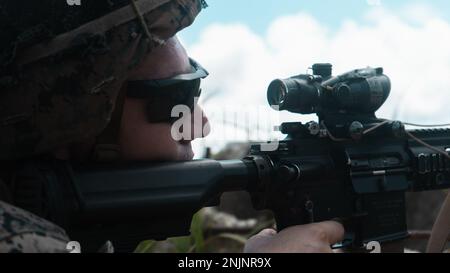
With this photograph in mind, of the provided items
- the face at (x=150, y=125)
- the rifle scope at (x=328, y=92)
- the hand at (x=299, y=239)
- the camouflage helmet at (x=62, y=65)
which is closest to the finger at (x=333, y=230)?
the hand at (x=299, y=239)

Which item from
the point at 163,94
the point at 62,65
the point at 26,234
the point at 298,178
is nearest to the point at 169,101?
the point at 163,94

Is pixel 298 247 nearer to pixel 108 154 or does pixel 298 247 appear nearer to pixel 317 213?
pixel 317 213

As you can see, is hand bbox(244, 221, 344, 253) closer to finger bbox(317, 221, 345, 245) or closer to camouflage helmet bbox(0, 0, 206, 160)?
finger bbox(317, 221, 345, 245)

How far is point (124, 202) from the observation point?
1910 millimetres

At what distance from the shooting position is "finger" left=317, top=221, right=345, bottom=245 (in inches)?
92.4

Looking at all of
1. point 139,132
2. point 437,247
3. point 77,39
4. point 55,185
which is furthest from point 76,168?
point 437,247

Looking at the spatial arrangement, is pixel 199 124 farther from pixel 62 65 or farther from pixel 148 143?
pixel 62 65

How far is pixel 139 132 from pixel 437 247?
1696 millimetres

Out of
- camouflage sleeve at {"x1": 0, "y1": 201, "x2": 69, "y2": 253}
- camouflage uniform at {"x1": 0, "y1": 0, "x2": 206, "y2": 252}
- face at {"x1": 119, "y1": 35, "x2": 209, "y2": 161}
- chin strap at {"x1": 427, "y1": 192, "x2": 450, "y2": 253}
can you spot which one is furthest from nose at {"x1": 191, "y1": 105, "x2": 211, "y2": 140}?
chin strap at {"x1": 427, "y1": 192, "x2": 450, "y2": 253}

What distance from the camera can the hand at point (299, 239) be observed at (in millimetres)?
2121

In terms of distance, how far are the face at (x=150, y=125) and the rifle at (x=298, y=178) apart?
0.07m

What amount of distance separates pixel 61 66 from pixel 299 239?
1.08 metres

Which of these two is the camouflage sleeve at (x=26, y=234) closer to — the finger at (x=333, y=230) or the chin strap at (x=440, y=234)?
the finger at (x=333, y=230)

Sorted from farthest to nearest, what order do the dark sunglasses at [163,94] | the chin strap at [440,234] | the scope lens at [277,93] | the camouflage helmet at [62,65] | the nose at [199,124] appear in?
the chin strap at [440,234], the scope lens at [277,93], the nose at [199,124], the dark sunglasses at [163,94], the camouflage helmet at [62,65]
